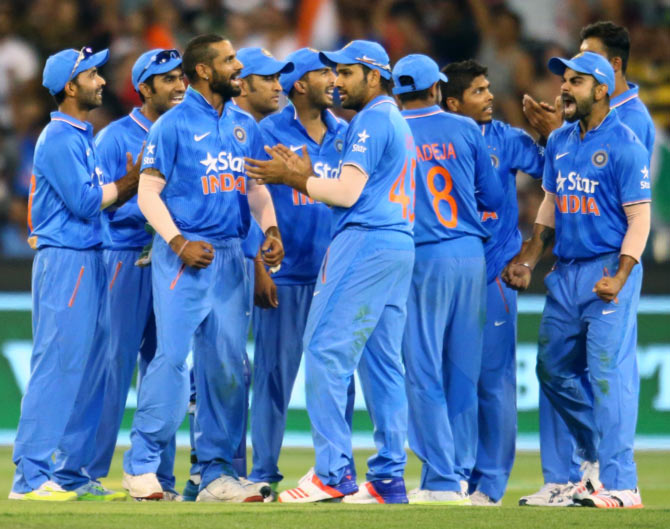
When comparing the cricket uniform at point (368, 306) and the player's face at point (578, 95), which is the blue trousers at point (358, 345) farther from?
the player's face at point (578, 95)

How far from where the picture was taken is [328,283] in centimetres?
725

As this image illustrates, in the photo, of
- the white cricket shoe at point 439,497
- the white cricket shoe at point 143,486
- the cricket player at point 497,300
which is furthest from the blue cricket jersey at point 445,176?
the white cricket shoe at point 143,486

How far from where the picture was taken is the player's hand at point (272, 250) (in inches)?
303

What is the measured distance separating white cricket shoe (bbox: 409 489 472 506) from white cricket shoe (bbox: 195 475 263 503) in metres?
0.92

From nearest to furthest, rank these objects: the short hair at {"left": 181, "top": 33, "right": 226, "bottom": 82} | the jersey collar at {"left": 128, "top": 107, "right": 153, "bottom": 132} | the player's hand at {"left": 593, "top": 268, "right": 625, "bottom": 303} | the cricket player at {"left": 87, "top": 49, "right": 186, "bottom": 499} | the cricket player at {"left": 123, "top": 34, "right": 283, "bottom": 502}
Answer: the player's hand at {"left": 593, "top": 268, "right": 625, "bottom": 303}
the cricket player at {"left": 123, "top": 34, "right": 283, "bottom": 502}
the short hair at {"left": 181, "top": 33, "right": 226, "bottom": 82}
the cricket player at {"left": 87, "top": 49, "right": 186, "bottom": 499}
the jersey collar at {"left": 128, "top": 107, "right": 153, "bottom": 132}

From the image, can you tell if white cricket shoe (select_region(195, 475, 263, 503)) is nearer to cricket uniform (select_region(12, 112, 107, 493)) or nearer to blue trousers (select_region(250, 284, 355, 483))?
blue trousers (select_region(250, 284, 355, 483))

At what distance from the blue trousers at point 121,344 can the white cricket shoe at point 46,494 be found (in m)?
0.64

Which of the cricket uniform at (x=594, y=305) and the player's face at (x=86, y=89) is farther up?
the player's face at (x=86, y=89)

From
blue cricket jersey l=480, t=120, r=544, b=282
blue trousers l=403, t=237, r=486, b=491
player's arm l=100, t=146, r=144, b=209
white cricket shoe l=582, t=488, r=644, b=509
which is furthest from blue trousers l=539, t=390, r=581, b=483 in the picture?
player's arm l=100, t=146, r=144, b=209

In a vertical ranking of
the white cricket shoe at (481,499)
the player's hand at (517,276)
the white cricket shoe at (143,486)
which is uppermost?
the player's hand at (517,276)

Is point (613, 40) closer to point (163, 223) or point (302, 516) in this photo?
point (163, 223)

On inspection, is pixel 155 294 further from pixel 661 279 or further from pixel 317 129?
pixel 661 279

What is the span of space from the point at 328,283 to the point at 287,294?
99cm

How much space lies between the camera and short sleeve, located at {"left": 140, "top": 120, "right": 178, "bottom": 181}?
7.46 metres
